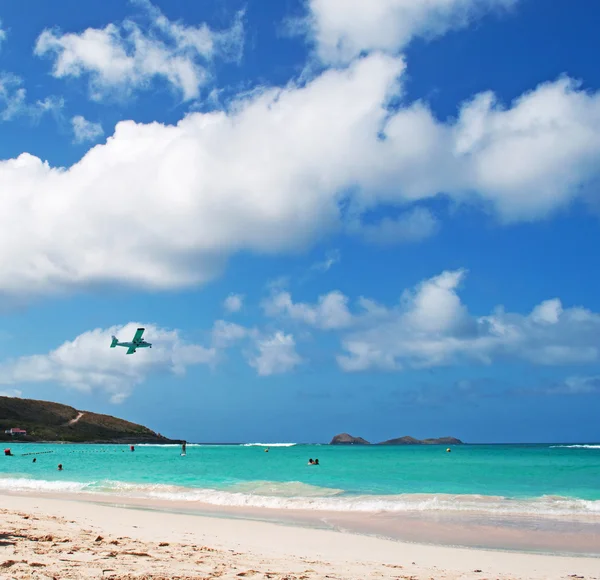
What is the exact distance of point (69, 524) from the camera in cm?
1402

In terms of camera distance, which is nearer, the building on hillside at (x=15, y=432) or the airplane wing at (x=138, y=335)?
the airplane wing at (x=138, y=335)

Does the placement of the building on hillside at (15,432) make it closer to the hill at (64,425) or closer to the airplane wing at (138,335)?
the hill at (64,425)

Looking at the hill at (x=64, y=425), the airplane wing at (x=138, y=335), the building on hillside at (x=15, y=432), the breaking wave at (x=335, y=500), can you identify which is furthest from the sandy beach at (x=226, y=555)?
the hill at (x=64, y=425)

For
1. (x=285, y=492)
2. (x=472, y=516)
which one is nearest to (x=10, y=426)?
(x=285, y=492)

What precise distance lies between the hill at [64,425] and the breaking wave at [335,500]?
123 meters

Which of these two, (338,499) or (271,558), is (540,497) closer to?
(338,499)

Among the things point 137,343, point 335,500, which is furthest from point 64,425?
point 335,500

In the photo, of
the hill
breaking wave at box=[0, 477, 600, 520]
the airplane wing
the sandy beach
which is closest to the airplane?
the airplane wing

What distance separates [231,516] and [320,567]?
8711 mm

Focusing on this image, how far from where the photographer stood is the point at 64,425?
167 m

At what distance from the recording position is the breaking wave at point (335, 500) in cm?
2030

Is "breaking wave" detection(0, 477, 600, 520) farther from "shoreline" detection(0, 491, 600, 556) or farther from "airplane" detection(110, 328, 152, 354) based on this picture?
"airplane" detection(110, 328, 152, 354)

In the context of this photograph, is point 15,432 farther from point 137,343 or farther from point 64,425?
point 137,343

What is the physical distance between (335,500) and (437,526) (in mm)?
6265
